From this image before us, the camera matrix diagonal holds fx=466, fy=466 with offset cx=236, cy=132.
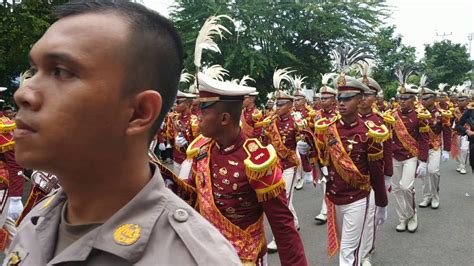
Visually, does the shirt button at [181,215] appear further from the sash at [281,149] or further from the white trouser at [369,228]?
the sash at [281,149]

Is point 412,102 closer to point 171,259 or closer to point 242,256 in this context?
point 242,256

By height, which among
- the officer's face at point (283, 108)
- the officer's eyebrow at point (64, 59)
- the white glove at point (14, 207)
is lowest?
the white glove at point (14, 207)

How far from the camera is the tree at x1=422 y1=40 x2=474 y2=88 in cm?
3410

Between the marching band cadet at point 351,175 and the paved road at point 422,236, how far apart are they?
1137 millimetres

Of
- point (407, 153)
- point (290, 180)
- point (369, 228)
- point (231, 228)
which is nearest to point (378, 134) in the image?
point (369, 228)

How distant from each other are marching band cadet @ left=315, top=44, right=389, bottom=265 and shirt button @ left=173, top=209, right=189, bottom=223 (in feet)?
12.3

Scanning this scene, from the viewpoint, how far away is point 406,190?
725 centimetres

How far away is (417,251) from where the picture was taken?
20.8ft

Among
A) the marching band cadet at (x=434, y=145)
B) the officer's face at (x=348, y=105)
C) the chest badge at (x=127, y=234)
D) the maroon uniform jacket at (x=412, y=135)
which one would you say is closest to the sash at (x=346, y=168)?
the officer's face at (x=348, y=105)

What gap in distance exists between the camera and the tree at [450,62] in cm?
3410

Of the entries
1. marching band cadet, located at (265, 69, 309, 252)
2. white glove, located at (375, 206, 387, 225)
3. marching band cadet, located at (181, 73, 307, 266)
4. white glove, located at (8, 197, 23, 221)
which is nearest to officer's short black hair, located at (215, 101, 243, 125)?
marching band cadet, located at (181, 73, 307, 266)

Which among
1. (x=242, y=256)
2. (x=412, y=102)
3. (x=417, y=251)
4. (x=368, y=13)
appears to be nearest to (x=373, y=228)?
(x=417, y=251)

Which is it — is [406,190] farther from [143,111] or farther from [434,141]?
[143,111]

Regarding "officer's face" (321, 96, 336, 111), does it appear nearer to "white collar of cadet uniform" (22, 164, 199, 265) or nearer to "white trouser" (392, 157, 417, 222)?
"white trouser" (392, 157, 417, 222)
